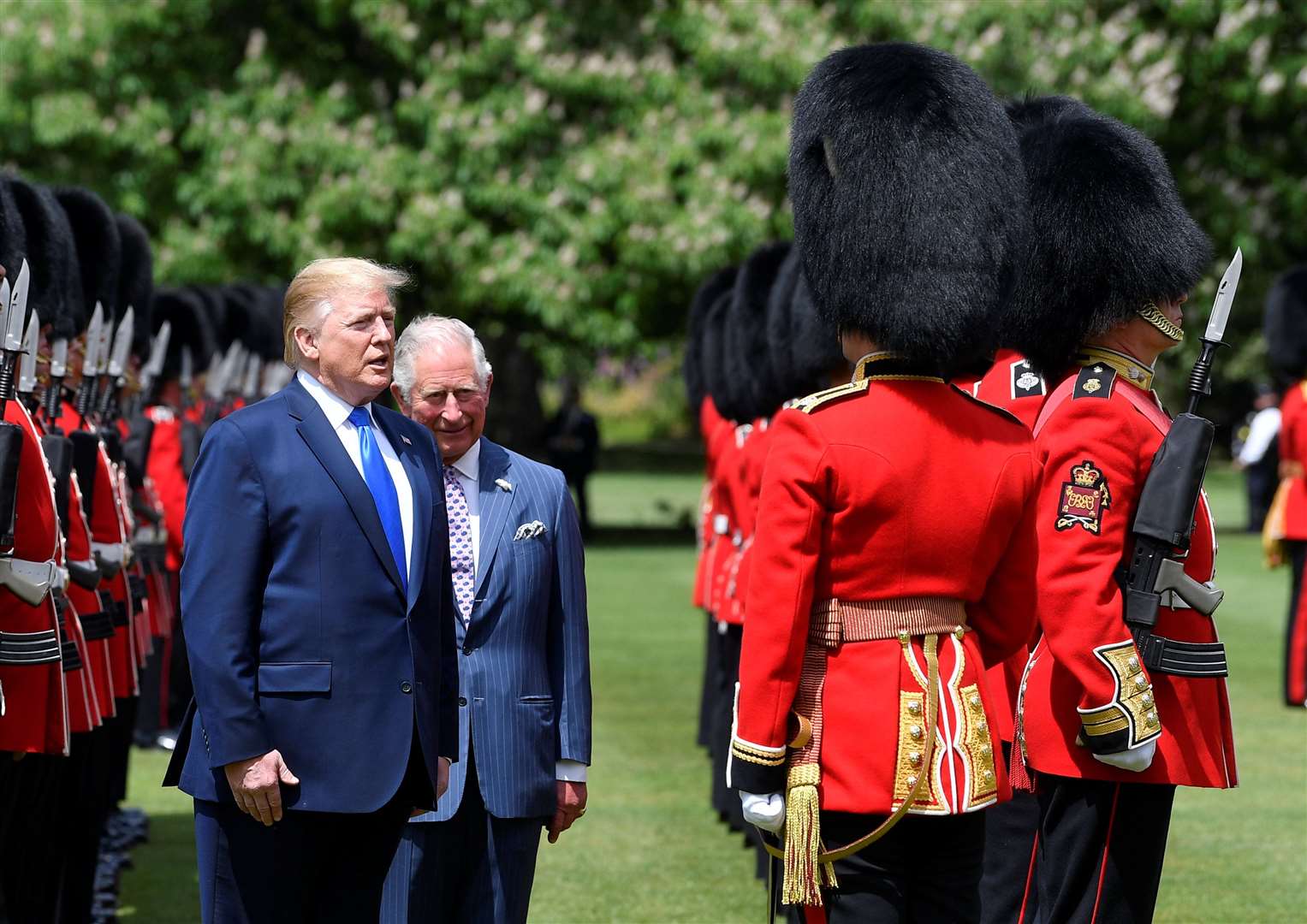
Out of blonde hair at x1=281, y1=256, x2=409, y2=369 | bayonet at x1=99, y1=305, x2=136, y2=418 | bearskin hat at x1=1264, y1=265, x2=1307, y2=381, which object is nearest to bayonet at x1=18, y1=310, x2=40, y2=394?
bayonet at x1=99, y1=305, x2=136, y2=418

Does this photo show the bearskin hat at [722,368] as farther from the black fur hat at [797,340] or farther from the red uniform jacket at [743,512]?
the red uniform jacket at [743,512]

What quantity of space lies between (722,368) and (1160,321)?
522 cm

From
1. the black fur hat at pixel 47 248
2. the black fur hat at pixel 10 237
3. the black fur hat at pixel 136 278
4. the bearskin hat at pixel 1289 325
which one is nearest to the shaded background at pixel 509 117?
the bearskin hat at pixel 1289 325

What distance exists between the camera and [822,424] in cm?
349

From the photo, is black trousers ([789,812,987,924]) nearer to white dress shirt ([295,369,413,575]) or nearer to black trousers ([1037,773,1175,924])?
black trousers ([1037,773,1175,924])

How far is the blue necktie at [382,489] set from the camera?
143 inches

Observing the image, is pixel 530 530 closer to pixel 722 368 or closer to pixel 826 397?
pixel 826 397

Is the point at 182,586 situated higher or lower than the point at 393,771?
higher

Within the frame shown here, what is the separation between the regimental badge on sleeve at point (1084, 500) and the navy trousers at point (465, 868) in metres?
1.23

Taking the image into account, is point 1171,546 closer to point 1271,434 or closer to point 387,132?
point 1271,434

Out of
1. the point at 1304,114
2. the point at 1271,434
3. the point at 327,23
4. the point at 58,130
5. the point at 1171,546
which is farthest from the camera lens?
the point at 1304,114

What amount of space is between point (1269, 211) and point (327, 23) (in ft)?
33.0

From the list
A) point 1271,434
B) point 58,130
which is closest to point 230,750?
point 1271,434

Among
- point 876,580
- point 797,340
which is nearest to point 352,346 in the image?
point 876,580
